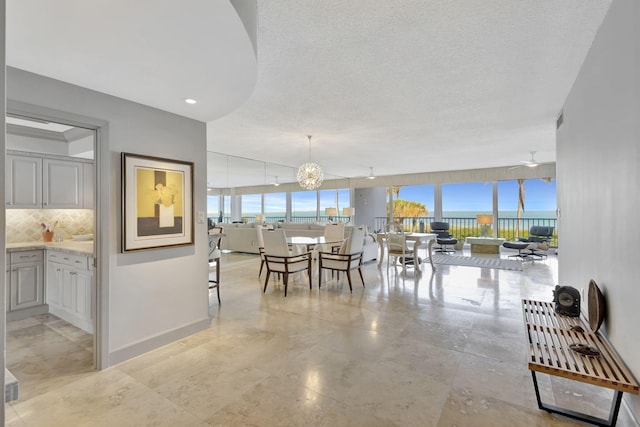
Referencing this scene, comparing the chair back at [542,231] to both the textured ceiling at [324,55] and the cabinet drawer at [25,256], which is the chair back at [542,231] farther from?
the cabinet drawer at [25,256]

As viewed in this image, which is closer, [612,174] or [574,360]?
[574,360]

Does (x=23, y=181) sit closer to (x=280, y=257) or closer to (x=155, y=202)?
(x=155, y=202)

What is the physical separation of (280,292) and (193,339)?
1.85m

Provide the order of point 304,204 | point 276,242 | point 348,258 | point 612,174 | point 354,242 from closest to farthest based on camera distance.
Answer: point 612,174, point 276,242, point 348,258, point 354,242, point 304,204

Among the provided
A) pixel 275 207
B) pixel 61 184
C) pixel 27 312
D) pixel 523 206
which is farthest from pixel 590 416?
pixel 275 207

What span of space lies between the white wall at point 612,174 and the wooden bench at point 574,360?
0.26 ft

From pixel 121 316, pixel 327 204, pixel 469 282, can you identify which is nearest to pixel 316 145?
pixel 469 282

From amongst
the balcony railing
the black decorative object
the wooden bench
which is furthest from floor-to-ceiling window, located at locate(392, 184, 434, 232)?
the wooden bench

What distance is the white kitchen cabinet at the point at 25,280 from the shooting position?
140 inches

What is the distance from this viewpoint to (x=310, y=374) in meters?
2.38

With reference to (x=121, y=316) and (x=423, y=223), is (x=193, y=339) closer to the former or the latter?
(x=121, y=316)

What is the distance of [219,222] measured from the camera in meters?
8.23

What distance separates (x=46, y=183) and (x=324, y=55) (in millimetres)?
4010

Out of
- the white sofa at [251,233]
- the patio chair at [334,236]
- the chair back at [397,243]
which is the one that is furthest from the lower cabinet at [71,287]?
the chair back at [397,243]
